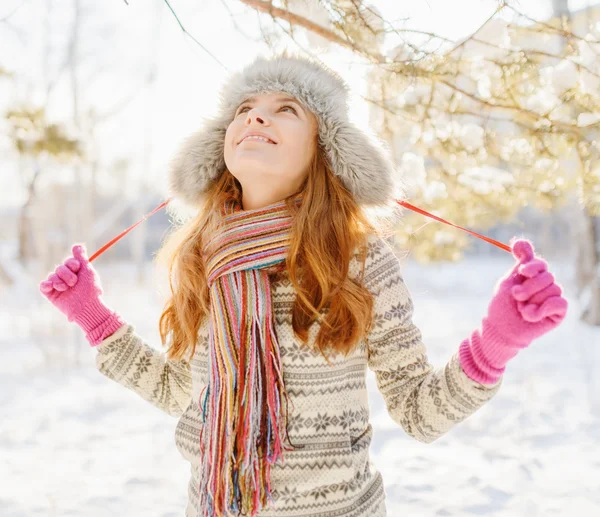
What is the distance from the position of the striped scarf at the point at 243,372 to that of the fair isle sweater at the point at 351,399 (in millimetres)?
43

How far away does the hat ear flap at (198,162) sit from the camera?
5.08 ft

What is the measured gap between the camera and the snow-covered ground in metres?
2.45

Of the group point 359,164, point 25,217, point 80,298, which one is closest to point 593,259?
point 359,164

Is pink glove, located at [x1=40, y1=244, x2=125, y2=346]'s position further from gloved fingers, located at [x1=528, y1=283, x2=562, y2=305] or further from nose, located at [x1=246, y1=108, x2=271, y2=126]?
gloved fingers, located at [x1=528, y1=283, x2=562, y2=305]

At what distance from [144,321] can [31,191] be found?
111 inches

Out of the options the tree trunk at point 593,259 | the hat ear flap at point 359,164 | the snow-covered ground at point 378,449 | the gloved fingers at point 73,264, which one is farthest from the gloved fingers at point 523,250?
the tree trunk at point 593,259

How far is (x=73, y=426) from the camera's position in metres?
3.61

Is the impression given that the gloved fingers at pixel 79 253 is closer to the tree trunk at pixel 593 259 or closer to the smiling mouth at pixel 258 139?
the smiling mouth at pixel 258 139

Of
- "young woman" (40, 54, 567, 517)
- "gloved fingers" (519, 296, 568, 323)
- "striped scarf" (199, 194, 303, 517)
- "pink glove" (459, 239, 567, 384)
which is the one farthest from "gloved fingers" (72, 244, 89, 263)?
"gloved fingers" (519, 296, 568, 323)

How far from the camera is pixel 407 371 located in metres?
1.23

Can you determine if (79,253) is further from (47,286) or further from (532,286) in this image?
(532,286)

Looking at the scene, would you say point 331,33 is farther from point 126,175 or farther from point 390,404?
point 126,175

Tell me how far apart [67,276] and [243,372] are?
2.02 feet

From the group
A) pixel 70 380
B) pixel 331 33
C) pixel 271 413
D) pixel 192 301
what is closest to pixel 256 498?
pixel 271 413
